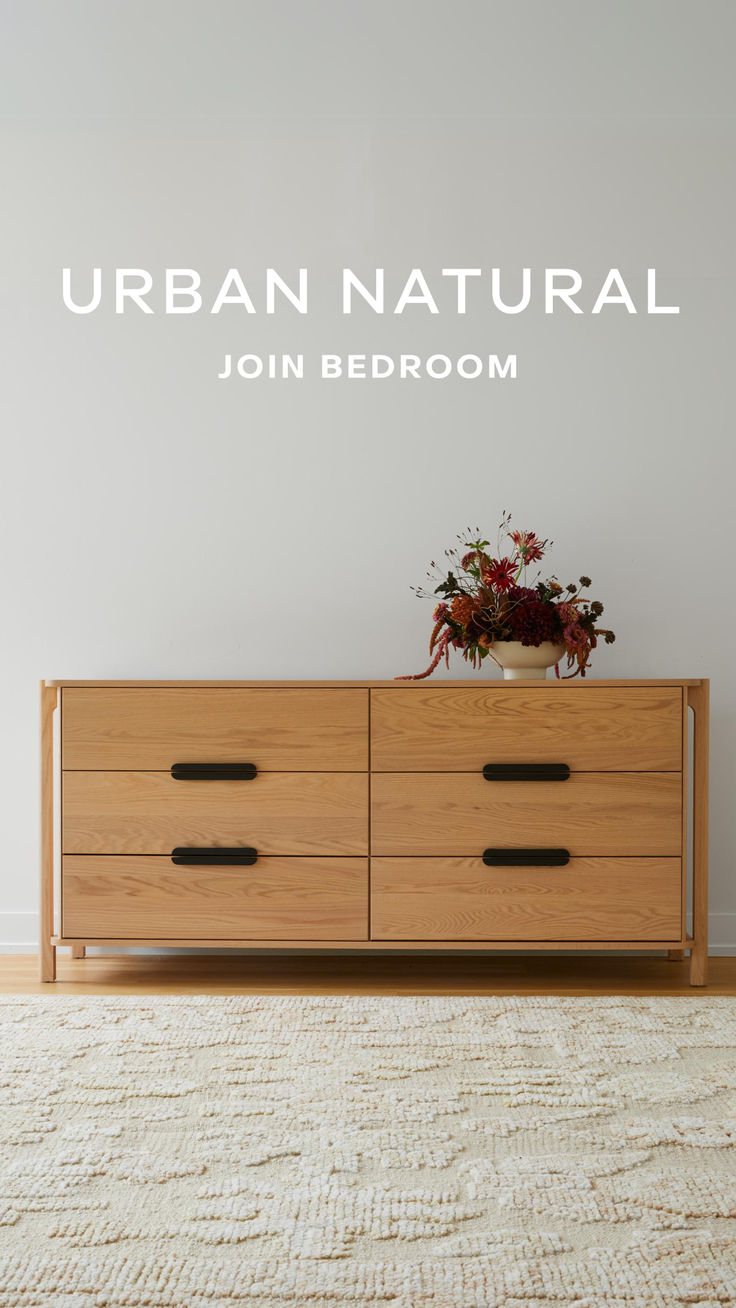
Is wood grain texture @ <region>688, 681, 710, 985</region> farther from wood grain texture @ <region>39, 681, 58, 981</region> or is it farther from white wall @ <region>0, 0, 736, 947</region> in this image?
wood grain texture @ <region>39, 681, 58, 981</region>

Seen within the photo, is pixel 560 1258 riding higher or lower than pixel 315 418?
lower

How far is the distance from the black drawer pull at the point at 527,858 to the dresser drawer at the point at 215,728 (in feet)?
1.12

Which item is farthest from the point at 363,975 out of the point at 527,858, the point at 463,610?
the point at 463,610

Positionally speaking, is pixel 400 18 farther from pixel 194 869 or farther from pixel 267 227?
pixel 194 869

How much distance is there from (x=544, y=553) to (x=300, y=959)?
1215 millimetres

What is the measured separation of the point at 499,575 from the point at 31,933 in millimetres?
1532

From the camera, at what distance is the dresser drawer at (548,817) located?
2.28 m

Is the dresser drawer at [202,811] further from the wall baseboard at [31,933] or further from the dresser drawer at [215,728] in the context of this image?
the wall baseboard at [31,933]

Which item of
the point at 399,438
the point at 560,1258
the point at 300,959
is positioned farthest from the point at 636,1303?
the point at 399,438

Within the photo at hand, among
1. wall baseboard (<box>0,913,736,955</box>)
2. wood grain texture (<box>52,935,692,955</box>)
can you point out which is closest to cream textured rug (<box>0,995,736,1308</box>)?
wood grain texture (<box>52,935,692,955</box>)

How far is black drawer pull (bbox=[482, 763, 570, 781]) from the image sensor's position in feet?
7.48

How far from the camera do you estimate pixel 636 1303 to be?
109 cm

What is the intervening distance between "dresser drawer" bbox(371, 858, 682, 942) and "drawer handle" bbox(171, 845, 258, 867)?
0.29m

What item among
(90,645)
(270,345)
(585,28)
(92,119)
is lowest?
(90,645)
